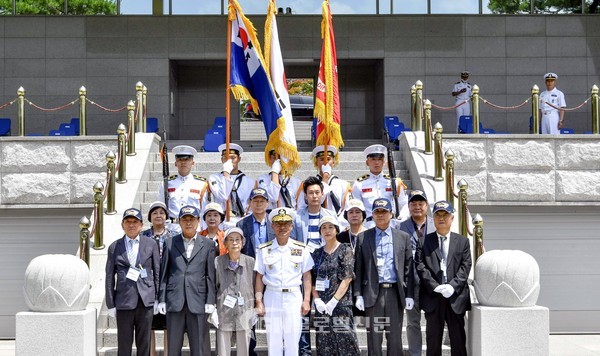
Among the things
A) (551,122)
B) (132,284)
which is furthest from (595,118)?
(132,284)

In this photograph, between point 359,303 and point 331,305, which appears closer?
point 331,305

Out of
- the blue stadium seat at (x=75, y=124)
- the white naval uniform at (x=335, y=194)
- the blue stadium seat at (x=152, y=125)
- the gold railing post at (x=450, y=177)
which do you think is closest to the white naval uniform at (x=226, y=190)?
the white naval uniform at (x=335, y=194)

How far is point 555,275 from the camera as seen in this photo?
16953 millimetres

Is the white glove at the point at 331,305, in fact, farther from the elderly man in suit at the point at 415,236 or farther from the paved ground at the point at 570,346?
the paved ground at the point at 570,346

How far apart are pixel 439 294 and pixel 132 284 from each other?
3207 millimetres

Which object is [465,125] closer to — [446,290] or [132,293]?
[446,290]

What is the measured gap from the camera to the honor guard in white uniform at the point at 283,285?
9.27 m

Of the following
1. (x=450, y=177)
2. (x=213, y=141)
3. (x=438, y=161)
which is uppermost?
(x=213, y=141)

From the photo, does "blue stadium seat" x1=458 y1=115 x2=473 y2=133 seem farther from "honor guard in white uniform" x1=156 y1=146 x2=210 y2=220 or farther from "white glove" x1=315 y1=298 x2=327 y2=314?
"white glove" x1=315 y1=298 x2=327 y2=314

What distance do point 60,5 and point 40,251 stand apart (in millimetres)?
10722

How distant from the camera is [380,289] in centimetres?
959

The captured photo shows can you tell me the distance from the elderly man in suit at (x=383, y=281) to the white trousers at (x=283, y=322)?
0.68 metres

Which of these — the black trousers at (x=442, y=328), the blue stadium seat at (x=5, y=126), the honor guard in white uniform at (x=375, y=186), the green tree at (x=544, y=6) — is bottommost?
the black trousers at (x=442, y=328)

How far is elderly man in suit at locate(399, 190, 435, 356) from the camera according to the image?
973 centimetres
